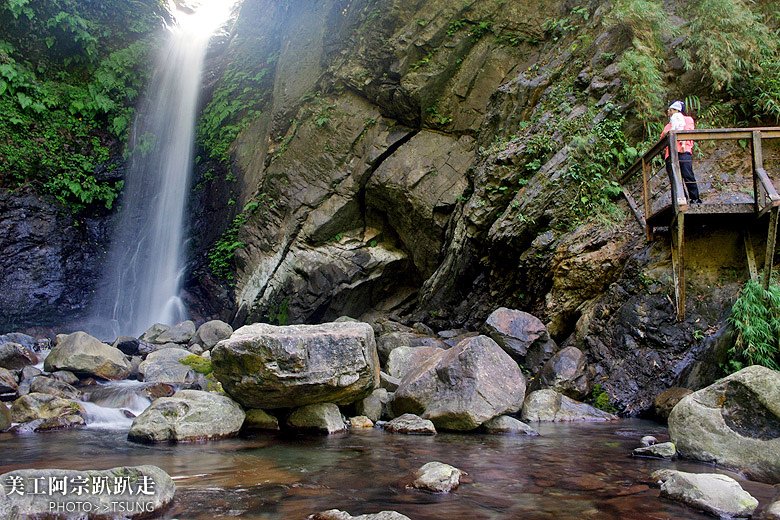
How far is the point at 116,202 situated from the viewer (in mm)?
17797

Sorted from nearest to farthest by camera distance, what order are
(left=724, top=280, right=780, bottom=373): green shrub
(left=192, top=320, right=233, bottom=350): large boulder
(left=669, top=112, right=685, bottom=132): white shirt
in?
(left=724, top=280, right=780, bottom=373): green shrub → (left=669, top=112, right=685, bottom=132): white shirt → (left=192, top=320, right=233, bottom=350): large boulder

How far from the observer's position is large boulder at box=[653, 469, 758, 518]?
11.6 ft

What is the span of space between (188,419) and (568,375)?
17.9 ft

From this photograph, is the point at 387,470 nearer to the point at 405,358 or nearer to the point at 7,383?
the point at 405,358

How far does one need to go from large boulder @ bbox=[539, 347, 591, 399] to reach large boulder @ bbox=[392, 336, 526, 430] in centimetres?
118

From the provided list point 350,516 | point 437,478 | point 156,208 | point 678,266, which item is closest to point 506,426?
point 437,478

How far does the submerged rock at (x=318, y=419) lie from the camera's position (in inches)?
267

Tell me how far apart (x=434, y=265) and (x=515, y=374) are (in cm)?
687

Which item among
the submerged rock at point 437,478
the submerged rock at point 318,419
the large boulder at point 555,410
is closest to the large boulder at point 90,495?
the submerged rock at point 437,478

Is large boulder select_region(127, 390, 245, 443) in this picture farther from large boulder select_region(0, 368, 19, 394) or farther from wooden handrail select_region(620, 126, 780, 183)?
wooden handrail select_region(620, 126, 780, 183)

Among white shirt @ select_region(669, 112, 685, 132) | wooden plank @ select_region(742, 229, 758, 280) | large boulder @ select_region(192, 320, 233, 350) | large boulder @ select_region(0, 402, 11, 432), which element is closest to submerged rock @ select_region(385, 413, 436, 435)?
large boulder @ select_region(0, 402, 11, 432)

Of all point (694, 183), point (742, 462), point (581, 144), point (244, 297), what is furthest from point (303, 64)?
point (742, 462)

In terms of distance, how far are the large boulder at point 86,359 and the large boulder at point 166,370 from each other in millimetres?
399

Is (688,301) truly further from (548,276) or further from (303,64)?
(303,64)
